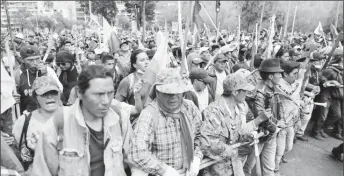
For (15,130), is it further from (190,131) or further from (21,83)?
(190,131)

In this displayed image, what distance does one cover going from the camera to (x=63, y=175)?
2240 mm

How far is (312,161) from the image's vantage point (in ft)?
19.0

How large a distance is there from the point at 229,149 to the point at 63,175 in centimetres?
171

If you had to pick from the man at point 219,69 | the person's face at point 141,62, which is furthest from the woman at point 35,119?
the man at point 219,69

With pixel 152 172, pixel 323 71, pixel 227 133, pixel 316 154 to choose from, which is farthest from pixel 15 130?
pixel 323 71

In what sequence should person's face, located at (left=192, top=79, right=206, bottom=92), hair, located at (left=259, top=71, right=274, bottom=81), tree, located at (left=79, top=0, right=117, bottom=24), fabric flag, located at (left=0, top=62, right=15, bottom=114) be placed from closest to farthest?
fabric flag, located at (left=0, top=62, right=15, bottom=114), hair, located at (left=259, top=71, right=274, bottom=81), person's face, located at (left=192, top=79, right=206, bottom=92), tree, located at (left=79, top=0, right=117, bottom=24)

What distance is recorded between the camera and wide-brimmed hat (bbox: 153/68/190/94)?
8.07 feet

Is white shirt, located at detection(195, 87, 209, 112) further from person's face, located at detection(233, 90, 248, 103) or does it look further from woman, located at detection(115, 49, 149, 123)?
person's face, located at detection(233, 90, 248, 103)

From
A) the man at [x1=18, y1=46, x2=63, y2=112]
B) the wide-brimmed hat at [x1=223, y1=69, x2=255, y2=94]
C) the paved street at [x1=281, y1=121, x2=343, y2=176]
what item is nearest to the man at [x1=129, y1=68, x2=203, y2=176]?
the wide-brimmed hat at [x1=223, y1=69, x2=255, y2=94]

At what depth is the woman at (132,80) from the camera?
3.82 meters

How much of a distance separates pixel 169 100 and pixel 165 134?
0.30m

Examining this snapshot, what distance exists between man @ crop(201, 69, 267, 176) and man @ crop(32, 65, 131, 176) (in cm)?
110

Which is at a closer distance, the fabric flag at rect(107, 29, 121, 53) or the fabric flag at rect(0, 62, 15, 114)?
the fabric flag at rect(0, 62, 15, 114)

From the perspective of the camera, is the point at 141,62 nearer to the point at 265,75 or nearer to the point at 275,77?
the point at 265,75
